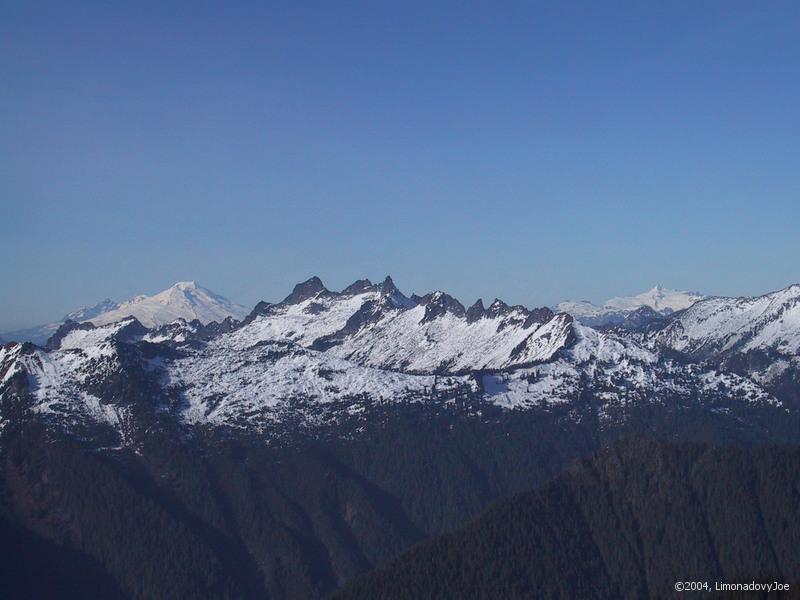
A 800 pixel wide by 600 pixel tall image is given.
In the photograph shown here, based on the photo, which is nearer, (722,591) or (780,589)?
(780,589)
